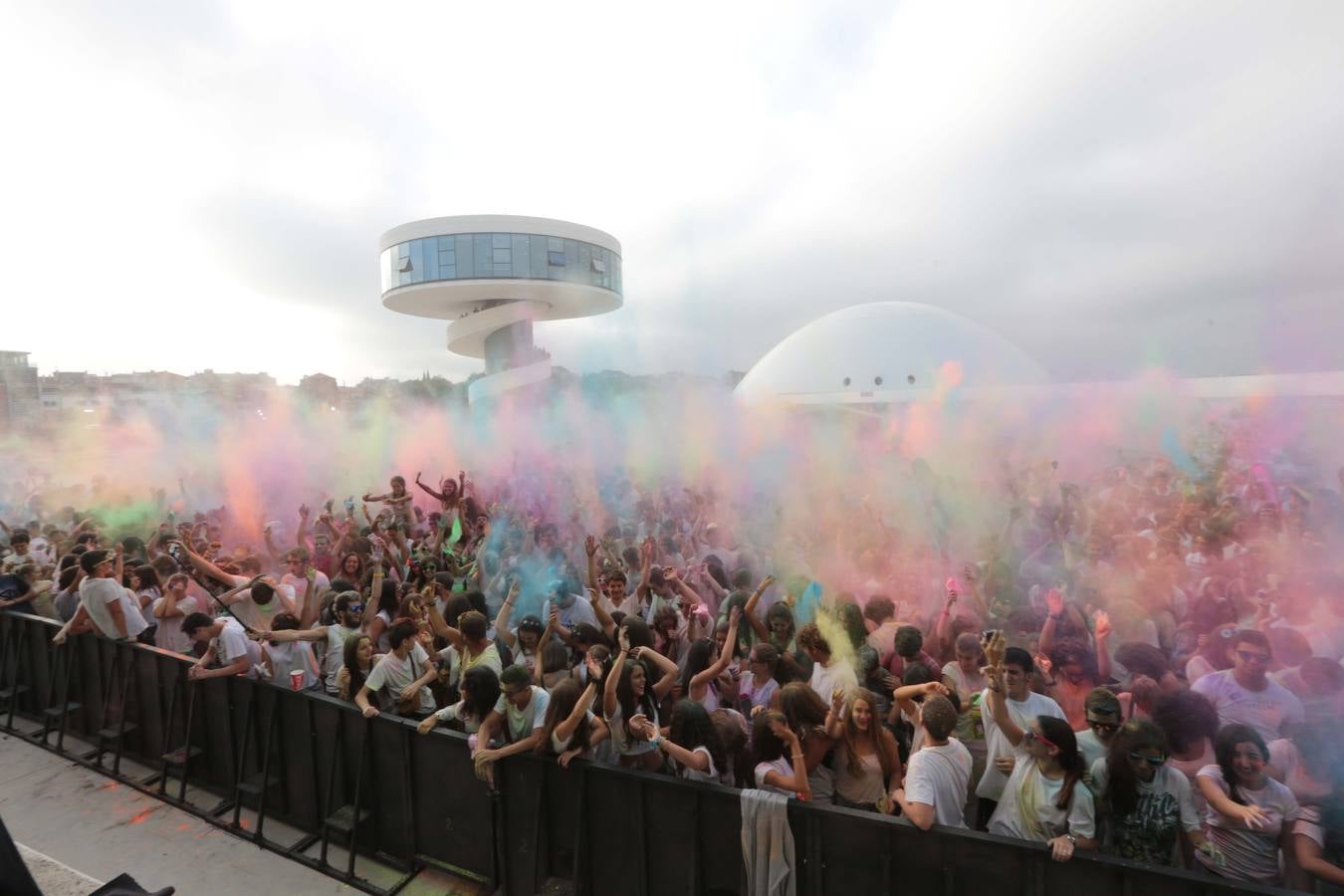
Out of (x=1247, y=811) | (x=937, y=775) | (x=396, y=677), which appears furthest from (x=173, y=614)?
(x=1247, y=811)

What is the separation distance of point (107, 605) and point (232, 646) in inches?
62.9

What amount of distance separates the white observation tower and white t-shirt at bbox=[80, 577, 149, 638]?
25.3m

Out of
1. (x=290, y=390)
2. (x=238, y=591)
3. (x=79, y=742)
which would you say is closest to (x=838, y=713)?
(x=238, y=591)

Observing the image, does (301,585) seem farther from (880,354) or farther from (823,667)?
(880,354)

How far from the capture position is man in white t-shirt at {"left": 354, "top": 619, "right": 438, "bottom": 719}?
3.83m

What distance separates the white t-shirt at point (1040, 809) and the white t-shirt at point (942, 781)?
14cm

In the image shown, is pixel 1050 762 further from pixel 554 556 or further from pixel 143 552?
pixel 143 552

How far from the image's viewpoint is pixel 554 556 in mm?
6684

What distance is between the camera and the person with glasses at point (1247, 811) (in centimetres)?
237

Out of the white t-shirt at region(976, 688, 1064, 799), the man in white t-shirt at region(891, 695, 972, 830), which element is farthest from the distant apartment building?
the white t-shirt at region(976, 688, 1064, 799)

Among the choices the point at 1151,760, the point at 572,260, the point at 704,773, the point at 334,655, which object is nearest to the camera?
the point at 1151,760

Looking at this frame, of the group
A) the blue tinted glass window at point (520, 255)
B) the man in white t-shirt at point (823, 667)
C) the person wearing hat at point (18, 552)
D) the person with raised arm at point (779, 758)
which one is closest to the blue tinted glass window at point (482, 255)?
the blue tinted glass window at point (520, 255)

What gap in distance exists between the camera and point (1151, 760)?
248 cm

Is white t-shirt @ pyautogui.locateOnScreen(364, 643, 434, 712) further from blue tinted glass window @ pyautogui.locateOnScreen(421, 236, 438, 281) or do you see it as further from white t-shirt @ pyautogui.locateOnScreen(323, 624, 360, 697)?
blue tinted glass window @ pyautogui.locateOnScreen(421, 236, 438, 281)
